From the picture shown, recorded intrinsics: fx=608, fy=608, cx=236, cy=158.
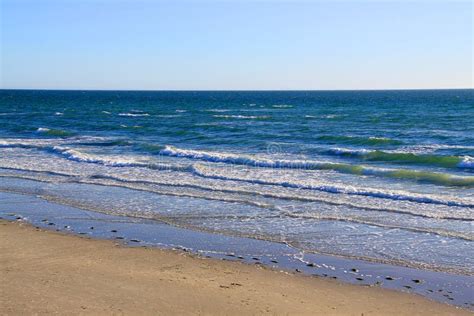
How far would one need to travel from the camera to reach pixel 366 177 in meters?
21.0

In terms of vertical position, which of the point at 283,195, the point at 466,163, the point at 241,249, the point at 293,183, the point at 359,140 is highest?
the point at 359,140

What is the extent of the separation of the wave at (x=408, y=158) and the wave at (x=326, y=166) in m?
2.66

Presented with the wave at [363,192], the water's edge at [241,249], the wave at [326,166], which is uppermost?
the wave at [326,166]

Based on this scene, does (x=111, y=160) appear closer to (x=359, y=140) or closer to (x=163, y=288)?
(x=359, y=140)

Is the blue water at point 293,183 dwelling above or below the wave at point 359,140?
below

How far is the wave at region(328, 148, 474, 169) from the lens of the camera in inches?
926

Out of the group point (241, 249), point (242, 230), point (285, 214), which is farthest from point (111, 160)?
point (241, 249)

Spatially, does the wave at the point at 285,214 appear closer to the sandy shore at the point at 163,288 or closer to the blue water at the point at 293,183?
the blue water at the point at 293,183

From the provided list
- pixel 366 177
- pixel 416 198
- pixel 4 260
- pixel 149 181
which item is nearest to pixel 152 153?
pixel 149 181

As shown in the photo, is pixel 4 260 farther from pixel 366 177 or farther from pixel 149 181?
pixel 366 177

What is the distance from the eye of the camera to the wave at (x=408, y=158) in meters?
23.5

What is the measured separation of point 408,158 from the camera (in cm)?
2522

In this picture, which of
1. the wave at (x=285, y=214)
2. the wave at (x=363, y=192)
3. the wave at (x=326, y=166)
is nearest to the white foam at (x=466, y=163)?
the wave at (x=326, y=166)

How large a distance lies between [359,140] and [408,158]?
715 centimetres
